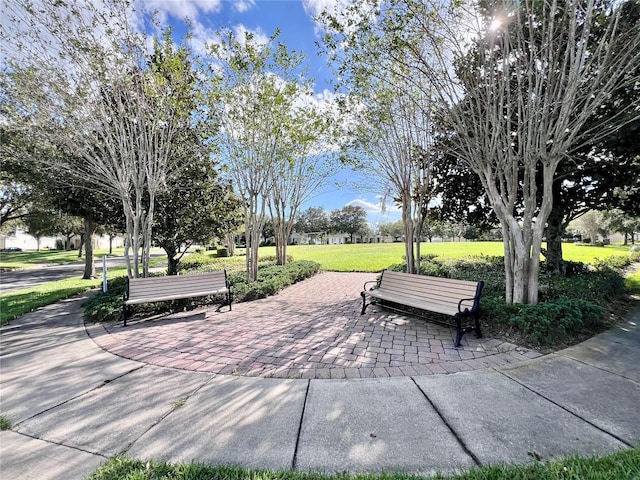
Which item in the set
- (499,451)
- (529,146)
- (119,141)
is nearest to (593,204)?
(529,146)

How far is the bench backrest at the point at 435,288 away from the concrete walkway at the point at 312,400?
626 mm

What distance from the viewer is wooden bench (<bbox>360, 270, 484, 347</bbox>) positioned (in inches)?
180

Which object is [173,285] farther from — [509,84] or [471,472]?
[509,84]

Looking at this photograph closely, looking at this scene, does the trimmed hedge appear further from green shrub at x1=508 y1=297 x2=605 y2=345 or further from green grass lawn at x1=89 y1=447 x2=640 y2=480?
green grass lawn at x1=89 y1=447 x2=640 y2=480

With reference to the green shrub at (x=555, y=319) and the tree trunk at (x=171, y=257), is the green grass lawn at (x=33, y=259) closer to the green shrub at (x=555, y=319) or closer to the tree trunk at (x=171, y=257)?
the tree trunk at (x=171, y=257)

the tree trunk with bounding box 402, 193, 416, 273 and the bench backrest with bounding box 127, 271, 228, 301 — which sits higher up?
the tree trunk with bounding box 402, 193, 416, 273

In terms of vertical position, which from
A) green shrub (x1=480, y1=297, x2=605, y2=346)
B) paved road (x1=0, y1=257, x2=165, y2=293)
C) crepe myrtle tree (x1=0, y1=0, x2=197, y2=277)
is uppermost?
crepe myrtle tree (x1=0, y1=0, x2=197, y2=277)

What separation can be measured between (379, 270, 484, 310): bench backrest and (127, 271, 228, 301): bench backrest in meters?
4.03

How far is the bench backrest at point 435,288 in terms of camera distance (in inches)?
189

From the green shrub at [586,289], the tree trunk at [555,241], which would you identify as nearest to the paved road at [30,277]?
the green shrub at [586,289]

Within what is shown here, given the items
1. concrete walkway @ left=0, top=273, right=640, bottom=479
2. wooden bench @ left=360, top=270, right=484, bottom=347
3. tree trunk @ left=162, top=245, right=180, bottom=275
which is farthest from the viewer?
tree trunk @ left=162, top=245, right=180, bottom=275

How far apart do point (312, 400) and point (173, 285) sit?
499 cm

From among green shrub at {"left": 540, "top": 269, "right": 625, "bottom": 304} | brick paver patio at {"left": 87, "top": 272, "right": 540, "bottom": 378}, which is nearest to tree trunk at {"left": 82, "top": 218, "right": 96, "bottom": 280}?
brick paver patio at {"left": 87, "top": 272, "right": 540, "bottom": 378}

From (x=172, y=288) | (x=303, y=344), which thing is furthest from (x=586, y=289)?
(x=172, y=288)
